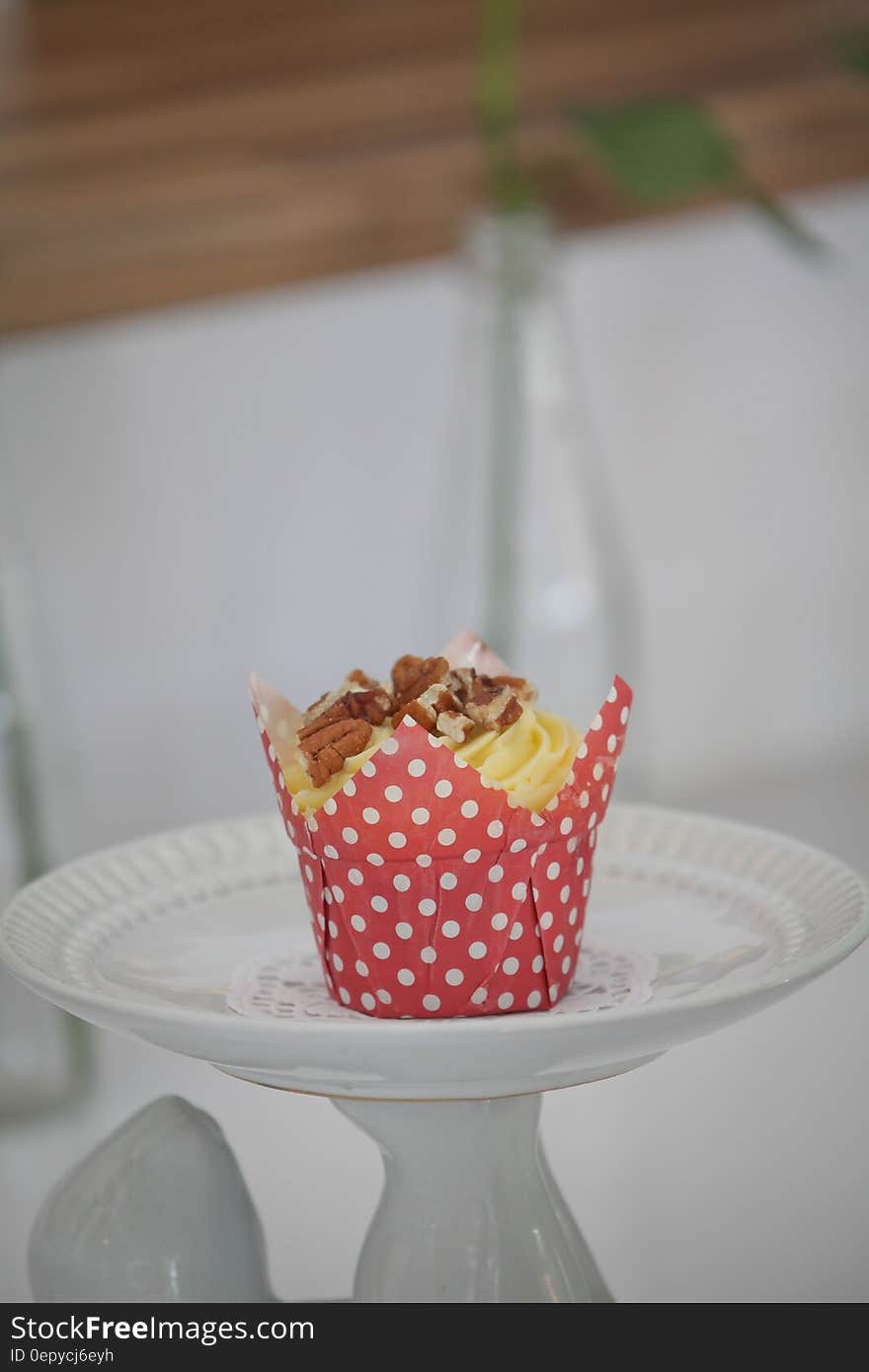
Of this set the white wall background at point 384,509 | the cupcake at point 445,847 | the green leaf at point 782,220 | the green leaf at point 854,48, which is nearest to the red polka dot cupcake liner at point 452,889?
the cupcake at point 445,847

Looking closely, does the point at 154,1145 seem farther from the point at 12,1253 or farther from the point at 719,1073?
the point at 719,1073

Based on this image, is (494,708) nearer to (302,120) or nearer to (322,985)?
(322,985)

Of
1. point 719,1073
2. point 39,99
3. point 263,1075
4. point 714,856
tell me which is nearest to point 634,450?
point 39,99

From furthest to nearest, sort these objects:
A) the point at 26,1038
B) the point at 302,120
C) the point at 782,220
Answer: the point at 302,120 < the point at 782,220 < the point at 26,1038

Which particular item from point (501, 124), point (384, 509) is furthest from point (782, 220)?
point (384, 509)

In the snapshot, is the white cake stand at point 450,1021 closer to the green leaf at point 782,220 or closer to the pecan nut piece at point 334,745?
the pecan nut piece at point 334,745

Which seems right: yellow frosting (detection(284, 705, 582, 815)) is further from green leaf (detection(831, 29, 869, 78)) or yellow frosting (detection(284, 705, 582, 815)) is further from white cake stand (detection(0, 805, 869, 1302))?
green leaf (detection(831, 29, 869, 78))
